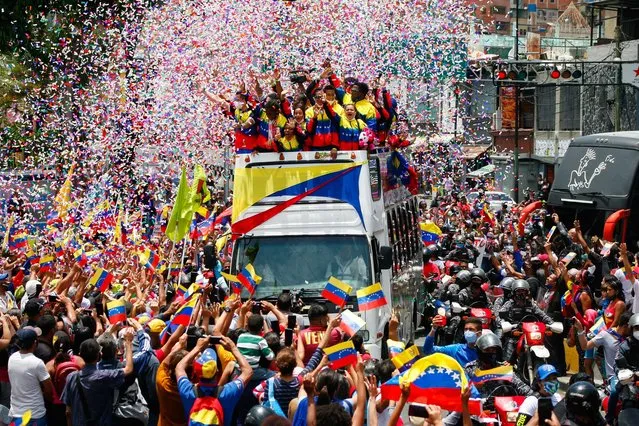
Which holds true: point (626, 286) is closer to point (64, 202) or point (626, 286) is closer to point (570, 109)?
point (64, 202)

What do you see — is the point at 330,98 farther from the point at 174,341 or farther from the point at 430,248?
the point at 430,248

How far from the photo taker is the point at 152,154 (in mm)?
31969

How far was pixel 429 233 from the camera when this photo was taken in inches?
965

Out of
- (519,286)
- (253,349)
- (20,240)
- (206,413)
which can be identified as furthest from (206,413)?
(20,240)

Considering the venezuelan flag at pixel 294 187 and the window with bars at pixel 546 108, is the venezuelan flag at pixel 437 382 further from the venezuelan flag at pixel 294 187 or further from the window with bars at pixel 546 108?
the window with bars at pixel 546 108

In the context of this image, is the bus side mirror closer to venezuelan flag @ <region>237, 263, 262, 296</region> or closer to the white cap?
venezuelan flag @ <region>237, 263, 262, 296</region>

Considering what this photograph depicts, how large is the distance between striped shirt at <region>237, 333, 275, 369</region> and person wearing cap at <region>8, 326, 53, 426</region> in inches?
67.1

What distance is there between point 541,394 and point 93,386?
11.2 feet

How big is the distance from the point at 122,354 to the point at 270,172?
3878 mm

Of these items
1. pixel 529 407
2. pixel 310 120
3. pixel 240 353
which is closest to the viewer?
pixel 529 407

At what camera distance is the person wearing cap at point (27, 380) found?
34.6 feet

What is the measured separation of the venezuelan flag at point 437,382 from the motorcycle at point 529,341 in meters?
4.50

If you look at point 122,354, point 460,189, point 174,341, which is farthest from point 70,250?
point 460,189

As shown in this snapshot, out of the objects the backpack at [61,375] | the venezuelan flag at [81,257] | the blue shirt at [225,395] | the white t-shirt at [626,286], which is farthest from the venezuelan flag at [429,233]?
the blue shirt at [225,395]
